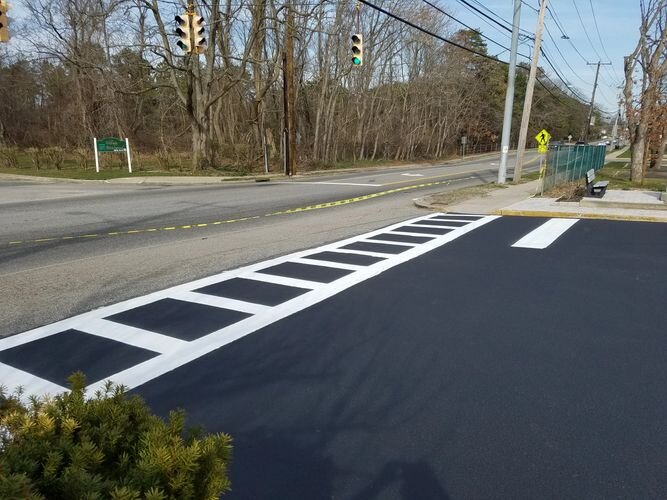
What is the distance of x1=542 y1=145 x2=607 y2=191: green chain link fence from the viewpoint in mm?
18406

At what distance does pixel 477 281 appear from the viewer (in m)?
7.05

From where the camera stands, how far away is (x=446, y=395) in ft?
12.6

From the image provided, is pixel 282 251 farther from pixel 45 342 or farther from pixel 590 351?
pixel 590 351

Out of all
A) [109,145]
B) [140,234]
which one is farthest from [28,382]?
[109,145]

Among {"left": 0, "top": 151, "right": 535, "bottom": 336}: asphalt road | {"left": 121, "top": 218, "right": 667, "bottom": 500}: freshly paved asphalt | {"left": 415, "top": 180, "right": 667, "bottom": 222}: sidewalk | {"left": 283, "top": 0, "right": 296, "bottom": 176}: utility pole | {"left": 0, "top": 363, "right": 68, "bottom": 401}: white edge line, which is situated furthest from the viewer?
{"left": 283, "top": 0, "right": 296, "bottom": 176}: utility pole

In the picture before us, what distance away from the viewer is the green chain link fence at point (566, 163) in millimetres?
18406

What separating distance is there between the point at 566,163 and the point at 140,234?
1765 centimetres

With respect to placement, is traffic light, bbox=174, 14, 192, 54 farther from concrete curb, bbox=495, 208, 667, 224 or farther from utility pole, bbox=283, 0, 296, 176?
utility pole, bbox=283, 0, 296, 176

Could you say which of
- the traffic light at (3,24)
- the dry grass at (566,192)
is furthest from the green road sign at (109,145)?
the dry grass at (566,192)

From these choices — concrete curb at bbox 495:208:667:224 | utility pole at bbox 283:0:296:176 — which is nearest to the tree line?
utility pole at bbox 283:0:296:176

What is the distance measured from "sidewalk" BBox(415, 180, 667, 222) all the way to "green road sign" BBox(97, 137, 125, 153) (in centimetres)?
2029

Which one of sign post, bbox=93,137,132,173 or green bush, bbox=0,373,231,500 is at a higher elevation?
sign post, bbox=93,137,132,173

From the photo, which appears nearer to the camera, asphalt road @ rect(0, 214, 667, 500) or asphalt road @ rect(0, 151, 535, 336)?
asphalt road @ rect(0, 214, 667, 500)

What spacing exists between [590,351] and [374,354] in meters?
2.04
